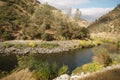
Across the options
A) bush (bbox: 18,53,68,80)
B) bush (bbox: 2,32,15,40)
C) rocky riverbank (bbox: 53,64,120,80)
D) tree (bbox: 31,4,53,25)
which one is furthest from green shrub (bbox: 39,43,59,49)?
bush (bbox: 18,53,68,80)

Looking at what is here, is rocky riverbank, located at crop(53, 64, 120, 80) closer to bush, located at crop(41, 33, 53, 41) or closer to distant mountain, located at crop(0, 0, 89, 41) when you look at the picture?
distant mountain, located at crop(0, 0, 89, 41)

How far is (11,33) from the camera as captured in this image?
2259 inches

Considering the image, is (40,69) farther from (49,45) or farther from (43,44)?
(49,45)

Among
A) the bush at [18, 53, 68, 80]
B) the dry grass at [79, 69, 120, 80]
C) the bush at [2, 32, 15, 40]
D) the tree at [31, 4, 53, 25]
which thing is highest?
the tree at [31, 4, 53, 25]

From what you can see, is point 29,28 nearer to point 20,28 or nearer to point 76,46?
point 20,28

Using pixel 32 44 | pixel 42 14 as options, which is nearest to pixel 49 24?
pixel 42 14

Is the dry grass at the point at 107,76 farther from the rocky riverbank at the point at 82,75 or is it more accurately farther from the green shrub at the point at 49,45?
the green shrub at the point at 49,45

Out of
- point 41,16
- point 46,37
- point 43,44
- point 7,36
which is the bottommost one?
point 43,44

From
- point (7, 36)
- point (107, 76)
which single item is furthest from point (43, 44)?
point (107, 76)

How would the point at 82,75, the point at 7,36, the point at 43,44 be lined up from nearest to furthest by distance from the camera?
the point at 82,75 → the point at 43,44 → the point at 7,36

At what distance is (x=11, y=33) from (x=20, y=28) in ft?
16.3

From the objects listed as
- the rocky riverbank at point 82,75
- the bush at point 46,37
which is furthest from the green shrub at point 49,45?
the rocky riverbank at point 82,75

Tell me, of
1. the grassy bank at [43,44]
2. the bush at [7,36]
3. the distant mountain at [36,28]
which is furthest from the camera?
the distant mountain at [36,28]

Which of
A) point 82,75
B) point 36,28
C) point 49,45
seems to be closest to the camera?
point 82,75
